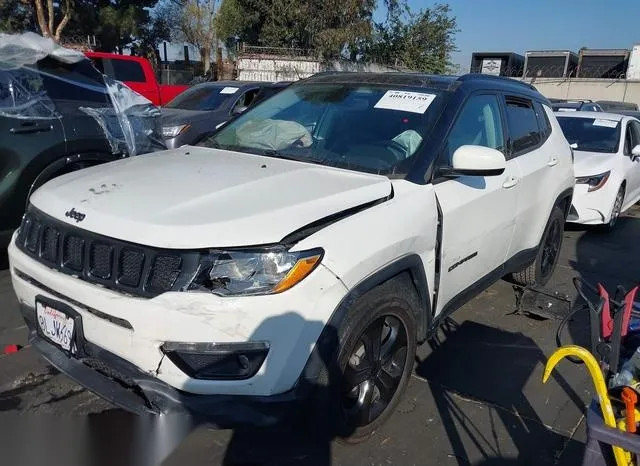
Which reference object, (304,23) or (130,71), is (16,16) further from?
(130,71)

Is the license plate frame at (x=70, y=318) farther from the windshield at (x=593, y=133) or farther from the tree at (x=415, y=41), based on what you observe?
the tree at (x=415, y=41)

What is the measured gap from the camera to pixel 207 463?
250cm

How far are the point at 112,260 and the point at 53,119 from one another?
312cm

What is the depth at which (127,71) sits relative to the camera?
1142cm

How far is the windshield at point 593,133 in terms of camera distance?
7.05 m

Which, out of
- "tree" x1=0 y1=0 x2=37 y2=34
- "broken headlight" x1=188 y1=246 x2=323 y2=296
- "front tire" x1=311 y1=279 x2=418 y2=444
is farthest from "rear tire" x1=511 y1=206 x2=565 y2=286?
"tree" x1=0 y1=0 x2=37 y2=34

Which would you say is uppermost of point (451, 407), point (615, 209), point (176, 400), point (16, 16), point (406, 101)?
point (16, 16)

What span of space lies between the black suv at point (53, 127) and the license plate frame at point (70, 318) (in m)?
2.24

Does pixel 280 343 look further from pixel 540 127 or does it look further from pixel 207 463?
pixel 540 127

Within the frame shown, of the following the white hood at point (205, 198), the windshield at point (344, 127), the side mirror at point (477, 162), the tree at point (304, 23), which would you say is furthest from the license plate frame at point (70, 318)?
the tree at point (304, 23)

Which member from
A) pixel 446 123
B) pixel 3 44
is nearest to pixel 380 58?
pixel 3 44

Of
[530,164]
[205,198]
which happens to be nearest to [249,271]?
[205,198]

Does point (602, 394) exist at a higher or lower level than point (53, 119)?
lower

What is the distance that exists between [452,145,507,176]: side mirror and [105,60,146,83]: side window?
33.4 ft
